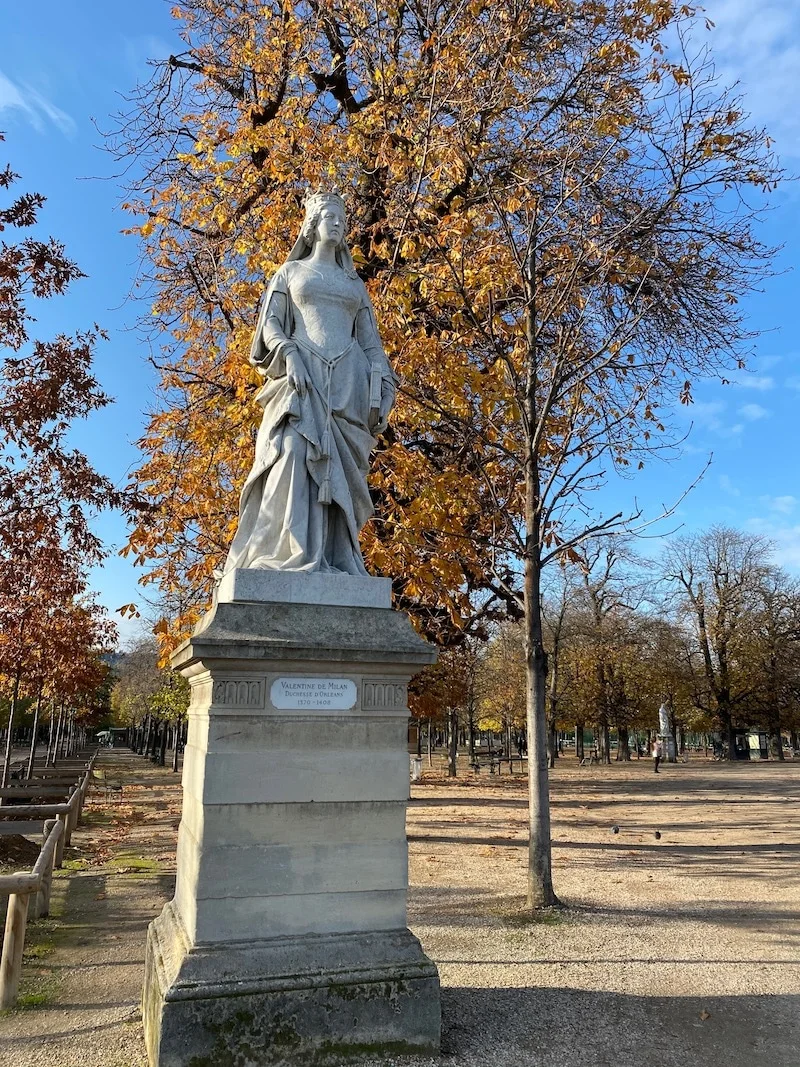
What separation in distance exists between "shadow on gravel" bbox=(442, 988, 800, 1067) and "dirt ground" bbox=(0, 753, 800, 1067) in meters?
0.01

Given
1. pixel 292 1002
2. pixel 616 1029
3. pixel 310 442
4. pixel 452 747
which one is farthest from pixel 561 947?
pixel 452 747

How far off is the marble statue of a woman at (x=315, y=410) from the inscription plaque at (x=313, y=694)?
27.4 inches

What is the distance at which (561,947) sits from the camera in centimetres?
693

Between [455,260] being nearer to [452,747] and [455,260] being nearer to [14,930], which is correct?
[14,930]

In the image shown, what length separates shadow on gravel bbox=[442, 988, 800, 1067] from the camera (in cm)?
462

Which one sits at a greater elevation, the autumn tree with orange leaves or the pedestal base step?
the autumn tree with orange leaves

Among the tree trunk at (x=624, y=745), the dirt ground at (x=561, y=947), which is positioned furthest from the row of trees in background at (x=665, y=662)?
the dirt ground at (x=561, y=947)

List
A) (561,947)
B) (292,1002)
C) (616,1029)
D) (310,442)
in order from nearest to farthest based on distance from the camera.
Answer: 1. (292,1002)
2. (616,1029)
3. (310,442)
4. (561,947)

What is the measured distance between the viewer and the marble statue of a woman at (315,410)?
525 cm

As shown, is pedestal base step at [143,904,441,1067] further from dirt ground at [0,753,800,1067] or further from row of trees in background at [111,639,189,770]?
row of trees in background at [111,639,189,770]

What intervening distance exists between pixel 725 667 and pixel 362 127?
37809mm

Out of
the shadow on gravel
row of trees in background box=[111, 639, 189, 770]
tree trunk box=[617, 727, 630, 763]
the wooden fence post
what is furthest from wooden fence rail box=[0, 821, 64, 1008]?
A: tree trunk box=[617, 727, 630, 763]

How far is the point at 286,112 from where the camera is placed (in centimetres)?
1143

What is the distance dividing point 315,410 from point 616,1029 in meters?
4.30
